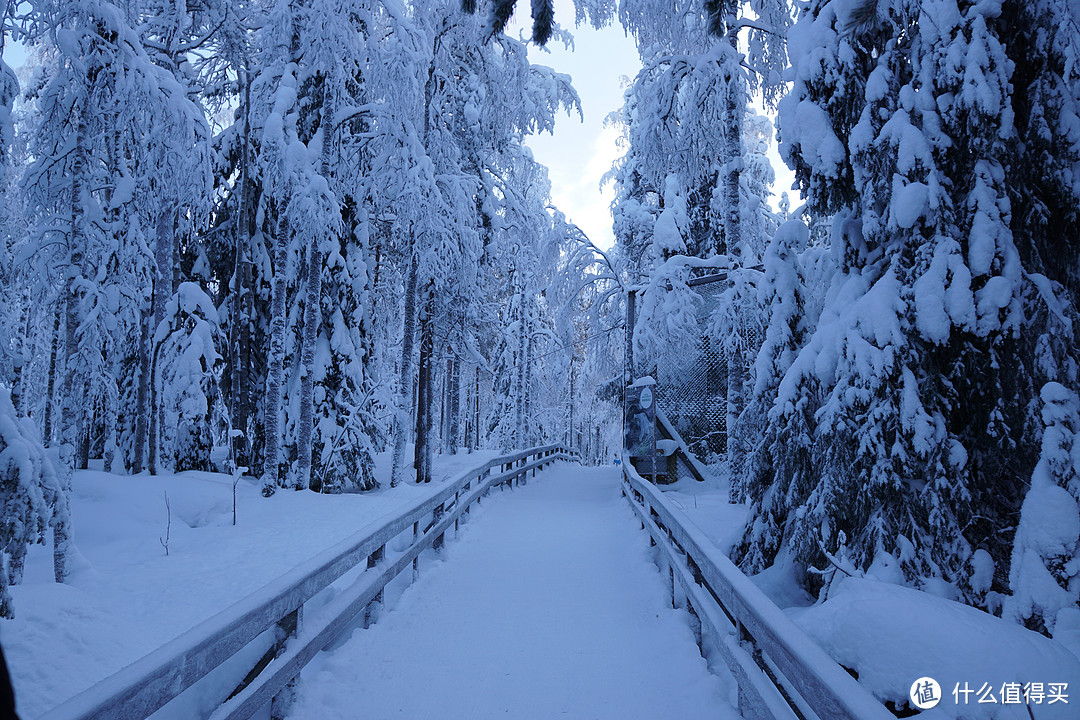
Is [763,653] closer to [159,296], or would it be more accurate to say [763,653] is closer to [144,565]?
[144,565]

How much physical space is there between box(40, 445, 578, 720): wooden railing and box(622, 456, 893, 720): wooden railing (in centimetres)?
247

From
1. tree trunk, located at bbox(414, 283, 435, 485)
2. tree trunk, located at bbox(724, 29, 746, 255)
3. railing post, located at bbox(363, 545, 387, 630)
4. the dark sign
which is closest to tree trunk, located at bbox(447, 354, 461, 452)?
tree trunk, located at bbox(414, 283, 435, 485)

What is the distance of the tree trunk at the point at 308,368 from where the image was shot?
13828mm

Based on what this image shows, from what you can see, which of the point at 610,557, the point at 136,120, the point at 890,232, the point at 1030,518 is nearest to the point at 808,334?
the point at 890,232

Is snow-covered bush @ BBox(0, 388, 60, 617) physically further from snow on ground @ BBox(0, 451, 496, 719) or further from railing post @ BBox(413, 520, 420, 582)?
railing post @ BBox(413, 520, 420, 582)

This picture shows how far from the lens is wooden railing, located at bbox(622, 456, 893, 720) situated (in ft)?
7.40

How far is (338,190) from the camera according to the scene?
47.9 feet

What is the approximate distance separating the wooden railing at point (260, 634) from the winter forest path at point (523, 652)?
345 mm

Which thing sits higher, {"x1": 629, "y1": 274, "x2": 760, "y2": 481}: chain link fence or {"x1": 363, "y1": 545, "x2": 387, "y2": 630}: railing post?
{"x1": 629, "y1": 274, "x2": 760, "y2": 481}: chain link fence

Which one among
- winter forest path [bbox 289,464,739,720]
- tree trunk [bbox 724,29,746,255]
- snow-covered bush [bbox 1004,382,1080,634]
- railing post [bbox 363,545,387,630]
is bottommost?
winter forest path [bbox 289,464,739,720]

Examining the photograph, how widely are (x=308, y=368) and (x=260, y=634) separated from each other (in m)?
11.3

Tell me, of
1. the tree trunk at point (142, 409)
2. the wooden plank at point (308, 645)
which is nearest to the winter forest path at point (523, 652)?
the wooden plank at point (308, 645)

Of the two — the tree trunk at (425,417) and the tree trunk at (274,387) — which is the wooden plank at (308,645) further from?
the tree trunk at (425,417)

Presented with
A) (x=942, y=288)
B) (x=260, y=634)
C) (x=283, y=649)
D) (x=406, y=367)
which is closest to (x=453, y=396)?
(x=406, y=367)
